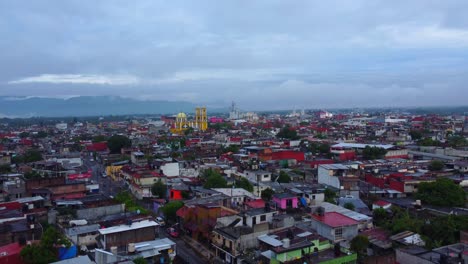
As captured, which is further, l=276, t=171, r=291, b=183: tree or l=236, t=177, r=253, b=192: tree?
l=276, t=171, r=291, b=183: tree

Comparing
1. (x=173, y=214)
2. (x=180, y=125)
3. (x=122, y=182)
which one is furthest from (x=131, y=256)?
(x=180, y=125)

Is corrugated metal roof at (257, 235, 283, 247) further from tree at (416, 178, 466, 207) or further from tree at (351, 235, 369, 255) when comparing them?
tree at (416, 178, 466, 207)

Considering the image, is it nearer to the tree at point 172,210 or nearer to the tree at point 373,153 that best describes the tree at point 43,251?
the tree at point 172,210

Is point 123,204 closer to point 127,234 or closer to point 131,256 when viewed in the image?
point 127,234

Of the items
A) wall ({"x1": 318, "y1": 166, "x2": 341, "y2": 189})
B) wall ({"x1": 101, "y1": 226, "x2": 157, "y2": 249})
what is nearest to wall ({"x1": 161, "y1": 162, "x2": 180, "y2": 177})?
wall ({"x1": 318, "y1": 166, "x2": 341, "y2": 189})

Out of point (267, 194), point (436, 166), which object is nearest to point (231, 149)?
point (436, 166)
